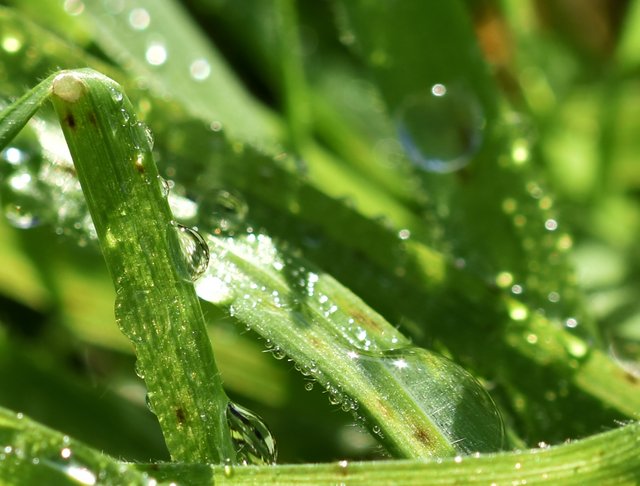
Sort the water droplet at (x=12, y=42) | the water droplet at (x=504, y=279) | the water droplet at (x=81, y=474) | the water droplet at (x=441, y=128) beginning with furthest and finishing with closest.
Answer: the water droplet at (x=441, y=128) < the water droplet at (x=504, y=279) < the water droplet at (x=12, y=42) < the water droplet at (x=81, y=474)

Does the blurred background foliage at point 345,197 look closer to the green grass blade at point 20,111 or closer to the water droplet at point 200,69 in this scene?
the water droplet at point 200,69

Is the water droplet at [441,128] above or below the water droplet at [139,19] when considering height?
below

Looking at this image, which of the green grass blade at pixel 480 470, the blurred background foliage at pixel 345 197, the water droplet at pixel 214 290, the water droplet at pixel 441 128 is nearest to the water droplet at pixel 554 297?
the blurred background foliage at pixel 345 197

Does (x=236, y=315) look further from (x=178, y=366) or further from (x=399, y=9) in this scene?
(x=399, y=9)

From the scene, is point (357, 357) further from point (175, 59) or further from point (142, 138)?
point (175, 59)

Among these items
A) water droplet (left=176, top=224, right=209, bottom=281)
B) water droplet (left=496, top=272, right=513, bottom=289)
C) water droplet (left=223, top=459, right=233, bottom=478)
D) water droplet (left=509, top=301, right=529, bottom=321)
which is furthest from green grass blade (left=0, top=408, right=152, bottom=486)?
water droplet (left=496, top=272, right=513, bottom=289)

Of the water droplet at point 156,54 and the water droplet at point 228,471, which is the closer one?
the water droplet at point 228,471

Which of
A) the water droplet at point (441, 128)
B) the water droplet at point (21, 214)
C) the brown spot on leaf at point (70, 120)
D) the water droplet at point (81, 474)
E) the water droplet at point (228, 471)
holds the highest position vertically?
the water droplet at point (441, 128)
